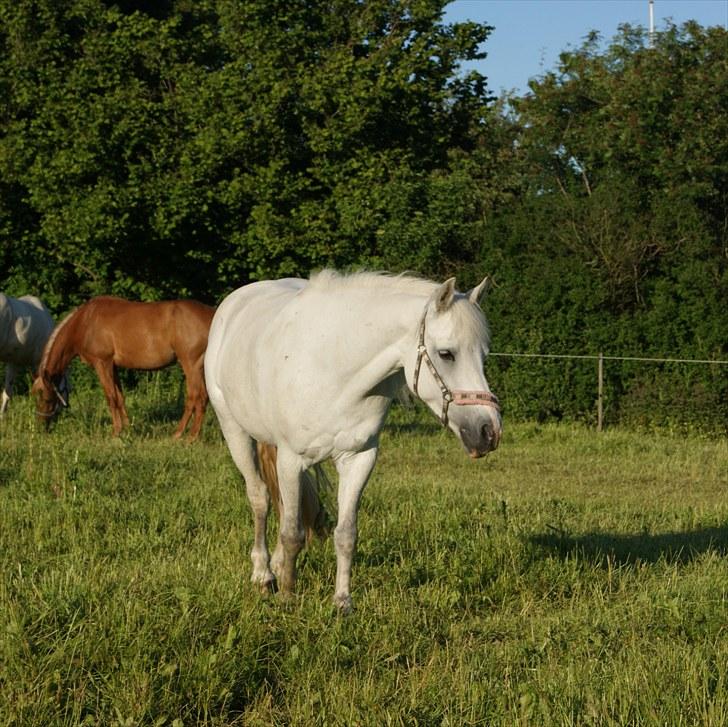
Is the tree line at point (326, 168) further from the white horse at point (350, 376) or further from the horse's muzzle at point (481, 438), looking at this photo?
the horse's muzzle at point (481, 438)

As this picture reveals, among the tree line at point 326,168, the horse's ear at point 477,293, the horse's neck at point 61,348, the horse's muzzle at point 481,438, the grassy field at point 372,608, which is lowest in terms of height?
the grassy field at point 372,608

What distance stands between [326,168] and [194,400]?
7.23 meters

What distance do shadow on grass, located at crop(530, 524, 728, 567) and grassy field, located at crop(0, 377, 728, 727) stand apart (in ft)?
0.08

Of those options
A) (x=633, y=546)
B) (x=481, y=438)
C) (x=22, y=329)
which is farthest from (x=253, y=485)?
(x=22, y=329)

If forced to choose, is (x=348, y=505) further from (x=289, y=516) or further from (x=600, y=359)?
(x=600, y=359)

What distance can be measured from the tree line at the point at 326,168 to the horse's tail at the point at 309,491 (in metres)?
10.5

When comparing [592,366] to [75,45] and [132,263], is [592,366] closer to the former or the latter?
[132,263]

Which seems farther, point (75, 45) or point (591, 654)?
point (75, 45)

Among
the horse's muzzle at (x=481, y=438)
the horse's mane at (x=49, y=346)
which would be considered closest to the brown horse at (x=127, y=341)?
the horse's mane at (x=49, y=346)

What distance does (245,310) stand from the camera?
268 inches

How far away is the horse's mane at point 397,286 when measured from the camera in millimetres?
4934

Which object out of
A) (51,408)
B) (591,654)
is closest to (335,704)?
(591,654)

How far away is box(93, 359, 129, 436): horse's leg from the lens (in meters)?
13.9

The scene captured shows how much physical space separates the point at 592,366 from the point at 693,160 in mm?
4760
